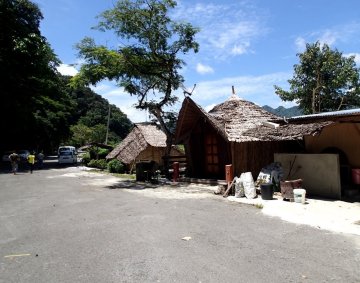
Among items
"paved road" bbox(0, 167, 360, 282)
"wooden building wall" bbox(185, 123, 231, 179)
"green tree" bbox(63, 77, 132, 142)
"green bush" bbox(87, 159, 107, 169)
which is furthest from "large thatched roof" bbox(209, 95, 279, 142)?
"green tree" bbox(63, 77, 132, 142)

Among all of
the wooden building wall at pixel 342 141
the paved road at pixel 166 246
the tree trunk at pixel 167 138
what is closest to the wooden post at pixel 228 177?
the paved road at pixel 166 246

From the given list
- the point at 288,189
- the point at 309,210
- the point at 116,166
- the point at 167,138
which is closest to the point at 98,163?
the point at 116,166

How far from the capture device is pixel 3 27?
31312mm

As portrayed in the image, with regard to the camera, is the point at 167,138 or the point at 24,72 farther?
the point at 24,72

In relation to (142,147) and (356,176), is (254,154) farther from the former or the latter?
(142,147)

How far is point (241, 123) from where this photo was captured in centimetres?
1800

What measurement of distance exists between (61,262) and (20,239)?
7.34ft

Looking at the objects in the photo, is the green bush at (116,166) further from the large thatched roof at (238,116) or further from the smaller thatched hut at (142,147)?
the large thatched roof at (238,116)

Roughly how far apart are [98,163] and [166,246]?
27.6 metres

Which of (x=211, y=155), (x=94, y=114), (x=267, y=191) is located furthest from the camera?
(x=94, y=114)

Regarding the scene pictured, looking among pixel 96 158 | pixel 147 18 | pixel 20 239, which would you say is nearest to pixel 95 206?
pixel 20 239

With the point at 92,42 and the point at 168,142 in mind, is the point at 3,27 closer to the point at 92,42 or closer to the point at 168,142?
the point at 92,42

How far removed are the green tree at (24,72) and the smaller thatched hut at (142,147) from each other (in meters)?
10.7

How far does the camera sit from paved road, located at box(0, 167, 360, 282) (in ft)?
18.9
